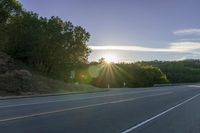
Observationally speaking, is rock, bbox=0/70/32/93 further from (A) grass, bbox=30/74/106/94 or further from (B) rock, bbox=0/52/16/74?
(B) rock, bbox=0/52/16/74

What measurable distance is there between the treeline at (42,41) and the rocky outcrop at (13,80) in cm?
901

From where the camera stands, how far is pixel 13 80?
3825 cm

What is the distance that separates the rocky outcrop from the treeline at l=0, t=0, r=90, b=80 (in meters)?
9.01

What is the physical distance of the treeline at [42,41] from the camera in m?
52.3

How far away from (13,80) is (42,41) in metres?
14.6

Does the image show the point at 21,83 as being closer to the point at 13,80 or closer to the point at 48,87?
the point at 13,80

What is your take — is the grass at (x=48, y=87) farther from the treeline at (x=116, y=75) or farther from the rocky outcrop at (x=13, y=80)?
the treeline at (x=116, y=75)

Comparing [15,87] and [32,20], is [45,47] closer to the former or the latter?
[32,20]

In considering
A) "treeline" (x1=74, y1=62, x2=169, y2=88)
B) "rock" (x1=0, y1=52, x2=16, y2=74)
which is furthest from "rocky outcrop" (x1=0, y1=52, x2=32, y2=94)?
"treeline" (x1=74, y1=62, x2=169, y2=88)

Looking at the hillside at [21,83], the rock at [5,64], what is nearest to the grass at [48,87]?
the hillside at [21,83]

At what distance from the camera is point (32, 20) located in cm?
5550

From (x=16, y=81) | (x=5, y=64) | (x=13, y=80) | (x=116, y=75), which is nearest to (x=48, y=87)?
(x=16, y=81)

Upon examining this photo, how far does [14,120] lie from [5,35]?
3939cm

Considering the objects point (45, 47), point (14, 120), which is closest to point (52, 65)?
point (45, 47)
